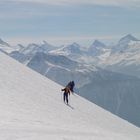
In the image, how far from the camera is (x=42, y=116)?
97.0 ft

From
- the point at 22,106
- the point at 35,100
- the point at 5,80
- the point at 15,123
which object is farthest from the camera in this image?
the point at 5,80

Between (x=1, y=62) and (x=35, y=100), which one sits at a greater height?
(x=1, y=62)

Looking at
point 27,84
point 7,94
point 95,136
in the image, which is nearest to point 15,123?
point 95,136

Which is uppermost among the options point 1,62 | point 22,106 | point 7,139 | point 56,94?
point 1,62

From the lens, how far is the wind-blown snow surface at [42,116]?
20.3 meters

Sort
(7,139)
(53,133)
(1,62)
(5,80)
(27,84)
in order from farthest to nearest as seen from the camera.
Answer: (1,62)
(27,84)
(5,80)
(53,133)
(7,139)

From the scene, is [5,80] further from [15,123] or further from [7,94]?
[15,123]

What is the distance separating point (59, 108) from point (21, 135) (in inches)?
774

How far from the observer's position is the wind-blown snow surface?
20.3 m

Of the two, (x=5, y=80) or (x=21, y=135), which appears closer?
(x=21, y=135)

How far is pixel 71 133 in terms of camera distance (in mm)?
21453

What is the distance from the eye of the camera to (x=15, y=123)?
21844mm

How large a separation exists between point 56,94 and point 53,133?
2778 cm

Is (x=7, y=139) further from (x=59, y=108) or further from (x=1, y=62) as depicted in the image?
(x=1, y=62)
